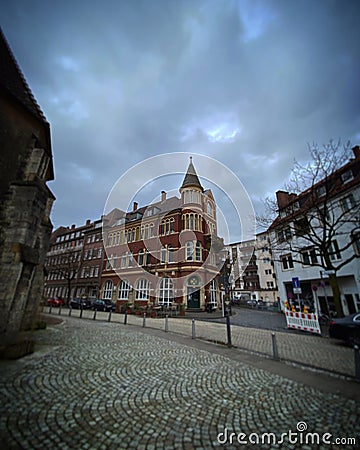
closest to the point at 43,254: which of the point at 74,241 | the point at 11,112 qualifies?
the point at 11,112

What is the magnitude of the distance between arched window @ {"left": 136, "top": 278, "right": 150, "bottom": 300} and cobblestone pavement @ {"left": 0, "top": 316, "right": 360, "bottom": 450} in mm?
22359

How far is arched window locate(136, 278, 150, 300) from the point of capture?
2774cm

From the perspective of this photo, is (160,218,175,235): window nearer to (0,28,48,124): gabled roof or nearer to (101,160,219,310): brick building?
(101,160,219,310): brick building

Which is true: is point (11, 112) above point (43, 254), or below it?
above

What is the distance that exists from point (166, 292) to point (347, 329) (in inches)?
778

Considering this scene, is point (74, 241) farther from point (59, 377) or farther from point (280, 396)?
point (280, 396)

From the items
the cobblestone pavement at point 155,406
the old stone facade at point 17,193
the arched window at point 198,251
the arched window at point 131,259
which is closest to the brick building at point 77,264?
the arched window at point 131,259

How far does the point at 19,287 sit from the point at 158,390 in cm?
506

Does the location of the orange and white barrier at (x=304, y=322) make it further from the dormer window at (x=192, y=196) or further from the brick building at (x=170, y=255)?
the dormer window at (x=192, y=196)

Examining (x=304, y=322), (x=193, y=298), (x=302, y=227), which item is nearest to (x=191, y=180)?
(x=193, y=298)

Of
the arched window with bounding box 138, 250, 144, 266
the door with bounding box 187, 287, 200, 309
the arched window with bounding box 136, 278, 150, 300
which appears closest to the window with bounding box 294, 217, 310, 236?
the door with bounding box 187, 287, 200, 309

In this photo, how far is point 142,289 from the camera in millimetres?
28281

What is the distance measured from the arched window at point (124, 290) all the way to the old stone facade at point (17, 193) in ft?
70.4

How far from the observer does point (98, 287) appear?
33.9 metres
